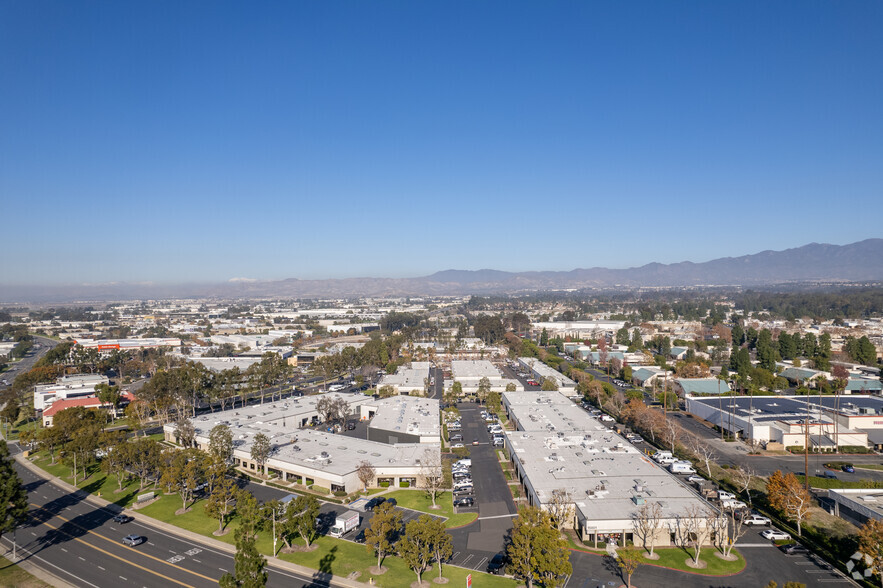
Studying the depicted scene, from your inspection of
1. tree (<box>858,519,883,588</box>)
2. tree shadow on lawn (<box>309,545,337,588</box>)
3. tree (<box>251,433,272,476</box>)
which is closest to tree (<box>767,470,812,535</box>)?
tree (<box>858,519,883,588</box>)

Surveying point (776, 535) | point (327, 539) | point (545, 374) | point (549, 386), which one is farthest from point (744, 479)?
point (545, 374)

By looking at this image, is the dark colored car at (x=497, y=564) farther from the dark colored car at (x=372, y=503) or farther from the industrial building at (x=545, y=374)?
the industrial building at (x=545, y=374)

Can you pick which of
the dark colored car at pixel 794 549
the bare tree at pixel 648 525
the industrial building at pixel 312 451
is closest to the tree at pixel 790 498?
the dark colored car at pixel 794 549

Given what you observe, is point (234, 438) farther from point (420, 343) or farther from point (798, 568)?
point (420, 343)

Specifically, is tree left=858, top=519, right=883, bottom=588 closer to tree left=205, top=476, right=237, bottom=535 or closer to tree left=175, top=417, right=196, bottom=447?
tree left=205, top=476, right=237, bottom=535

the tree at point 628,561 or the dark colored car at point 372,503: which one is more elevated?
the tree at point 628,561
